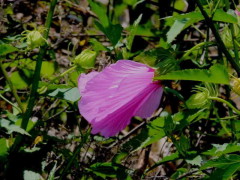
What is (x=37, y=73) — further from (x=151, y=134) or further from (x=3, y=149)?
(x=151, y=134)

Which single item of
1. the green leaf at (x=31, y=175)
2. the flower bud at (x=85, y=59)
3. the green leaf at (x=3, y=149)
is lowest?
the green leaf at (x=31, y=175)

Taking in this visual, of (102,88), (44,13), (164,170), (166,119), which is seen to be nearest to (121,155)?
(166,119)

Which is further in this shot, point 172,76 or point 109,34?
point 109,34

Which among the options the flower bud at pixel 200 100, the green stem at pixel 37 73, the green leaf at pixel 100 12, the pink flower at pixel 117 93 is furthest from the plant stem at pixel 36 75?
the flower bud at pixel 200 100

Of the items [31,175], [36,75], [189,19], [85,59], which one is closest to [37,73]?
[36,75]

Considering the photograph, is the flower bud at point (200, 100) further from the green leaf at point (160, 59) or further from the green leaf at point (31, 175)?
the green leaf at point (31, 175)

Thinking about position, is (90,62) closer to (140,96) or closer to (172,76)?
(140,96)
